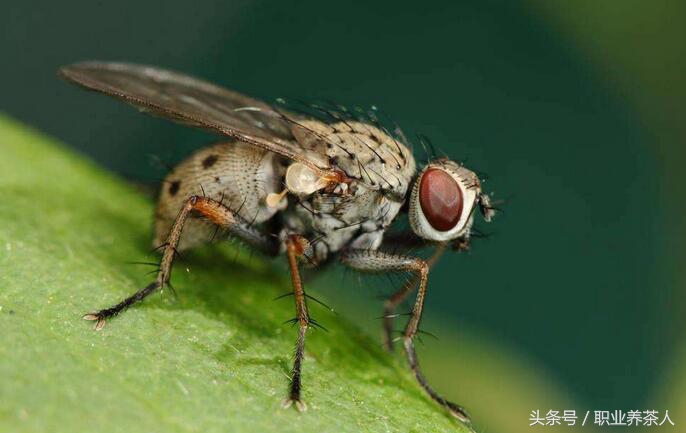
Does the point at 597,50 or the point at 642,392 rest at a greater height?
the point at 597,50

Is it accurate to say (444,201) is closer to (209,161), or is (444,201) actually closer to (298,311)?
(298,311)

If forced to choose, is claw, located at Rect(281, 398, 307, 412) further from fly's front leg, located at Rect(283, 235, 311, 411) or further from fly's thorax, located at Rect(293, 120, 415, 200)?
fly's thorax, located at Rect(293, 120, 415, 200)

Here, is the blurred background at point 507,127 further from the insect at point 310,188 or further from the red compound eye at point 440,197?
the red compound eye at point 440,197

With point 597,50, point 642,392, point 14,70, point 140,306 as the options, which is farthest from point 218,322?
point 14,70

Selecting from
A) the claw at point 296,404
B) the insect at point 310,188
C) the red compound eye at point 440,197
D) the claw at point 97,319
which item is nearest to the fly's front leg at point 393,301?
the insect at point 310,188

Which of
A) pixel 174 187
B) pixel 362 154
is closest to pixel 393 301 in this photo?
pixel 362 154

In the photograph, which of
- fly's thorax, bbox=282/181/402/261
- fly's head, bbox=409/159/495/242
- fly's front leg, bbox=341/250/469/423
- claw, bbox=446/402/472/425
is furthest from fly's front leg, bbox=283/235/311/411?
claw, bbox=446/402/472/425

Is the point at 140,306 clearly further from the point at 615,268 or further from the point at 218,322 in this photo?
the point at 615,268
